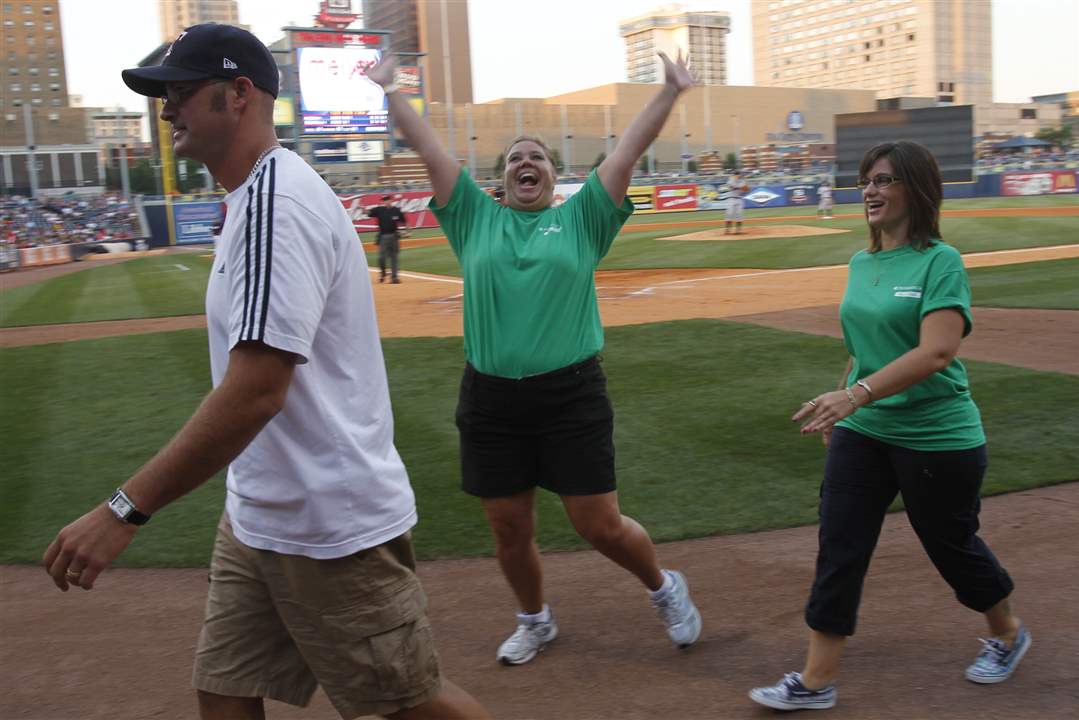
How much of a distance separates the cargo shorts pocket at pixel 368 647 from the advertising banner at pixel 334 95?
43.4 meters

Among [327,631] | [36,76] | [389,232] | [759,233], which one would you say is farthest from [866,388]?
[36,76]

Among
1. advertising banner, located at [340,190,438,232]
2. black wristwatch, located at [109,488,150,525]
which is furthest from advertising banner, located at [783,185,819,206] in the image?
black wristwatch, located at [109,488,150,525]

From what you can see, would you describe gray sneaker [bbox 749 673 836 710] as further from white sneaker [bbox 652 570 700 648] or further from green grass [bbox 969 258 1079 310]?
green grass [bbox 969 258 1079 310]

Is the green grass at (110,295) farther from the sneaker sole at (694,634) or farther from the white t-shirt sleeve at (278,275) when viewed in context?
the white t-shirt sleeve at (278,275)

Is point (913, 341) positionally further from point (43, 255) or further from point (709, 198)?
point (709, 198)

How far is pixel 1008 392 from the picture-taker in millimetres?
8109

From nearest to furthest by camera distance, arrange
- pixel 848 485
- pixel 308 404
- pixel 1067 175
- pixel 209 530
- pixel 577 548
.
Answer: pixel 308 404
pixel 848 485
pixel 577 548
pixel 209 530
pixel 1067 175

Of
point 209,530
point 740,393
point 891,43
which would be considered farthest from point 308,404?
point 891,43

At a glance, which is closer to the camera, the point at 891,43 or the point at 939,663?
the point at 939,663

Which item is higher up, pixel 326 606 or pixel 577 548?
pixel 326 606

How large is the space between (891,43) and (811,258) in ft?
473

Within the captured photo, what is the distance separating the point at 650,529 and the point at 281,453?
3.63 metres

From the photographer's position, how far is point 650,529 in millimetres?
5465

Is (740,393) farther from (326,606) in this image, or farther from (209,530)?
(326,606)
